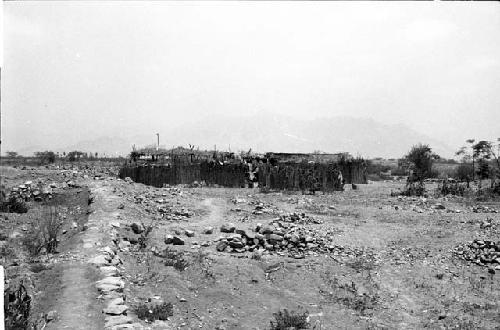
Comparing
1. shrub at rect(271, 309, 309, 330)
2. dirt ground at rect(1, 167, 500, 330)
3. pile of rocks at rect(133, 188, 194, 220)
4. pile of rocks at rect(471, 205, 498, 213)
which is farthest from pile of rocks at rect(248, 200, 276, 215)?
shrub at rect(271, 309, 309, 330)

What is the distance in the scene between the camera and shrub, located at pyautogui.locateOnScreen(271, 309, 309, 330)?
5672 millimetres

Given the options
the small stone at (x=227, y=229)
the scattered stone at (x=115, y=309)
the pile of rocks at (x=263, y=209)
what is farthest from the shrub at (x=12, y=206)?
the scattered stone at (x=115, y=309)

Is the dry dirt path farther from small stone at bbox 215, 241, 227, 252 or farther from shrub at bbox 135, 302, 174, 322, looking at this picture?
small stone at bbox 215, 241, 227, 252

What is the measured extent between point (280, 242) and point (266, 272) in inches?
57.0

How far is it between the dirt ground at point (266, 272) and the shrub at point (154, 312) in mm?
109

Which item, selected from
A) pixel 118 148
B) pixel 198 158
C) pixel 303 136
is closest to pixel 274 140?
pixel 303 136

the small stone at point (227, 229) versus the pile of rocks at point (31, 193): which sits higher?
the pile of rocks at point (31, 193)

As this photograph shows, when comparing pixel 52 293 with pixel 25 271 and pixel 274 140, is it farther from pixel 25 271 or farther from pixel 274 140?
pixel 274 140

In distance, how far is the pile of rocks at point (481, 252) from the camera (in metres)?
8.42

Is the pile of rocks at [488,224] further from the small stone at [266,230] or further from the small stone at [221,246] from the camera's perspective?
the small stone at [221,246]

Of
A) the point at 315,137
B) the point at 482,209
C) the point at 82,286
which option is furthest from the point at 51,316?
the point at 315,137

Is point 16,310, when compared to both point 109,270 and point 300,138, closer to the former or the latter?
point 109,270

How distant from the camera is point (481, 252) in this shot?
8.73 meters

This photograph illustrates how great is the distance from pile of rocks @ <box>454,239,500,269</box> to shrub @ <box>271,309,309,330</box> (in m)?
4.82
